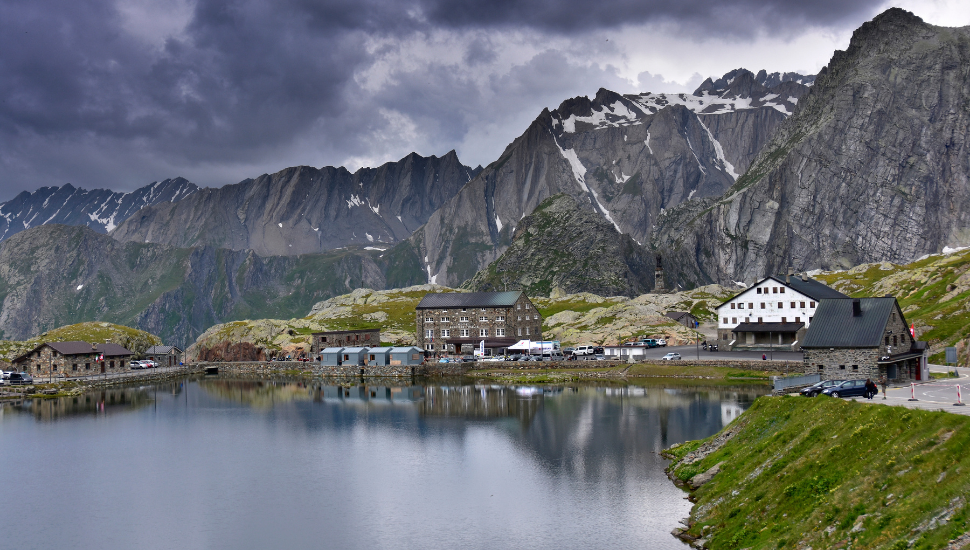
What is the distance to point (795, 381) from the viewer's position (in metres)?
66.6

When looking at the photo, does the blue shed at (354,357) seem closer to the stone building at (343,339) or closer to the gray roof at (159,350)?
the stone building at (343,339)

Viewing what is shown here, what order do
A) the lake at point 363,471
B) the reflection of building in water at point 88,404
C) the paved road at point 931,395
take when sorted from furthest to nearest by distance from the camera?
the reflection of building in water at point 88,404, the lake at point 363,471, the paved road at point 931,395

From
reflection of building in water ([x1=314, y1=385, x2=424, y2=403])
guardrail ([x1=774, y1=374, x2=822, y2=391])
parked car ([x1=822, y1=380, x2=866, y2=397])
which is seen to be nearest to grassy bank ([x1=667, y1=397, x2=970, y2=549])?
parked car ([x1=822, y1=380, x2=866, y2=397])

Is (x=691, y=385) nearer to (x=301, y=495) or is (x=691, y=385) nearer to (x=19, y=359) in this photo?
(x=301, y=495)

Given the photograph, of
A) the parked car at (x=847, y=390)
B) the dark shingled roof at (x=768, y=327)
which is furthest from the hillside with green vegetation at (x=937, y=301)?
the parked car at (x=847, y=390)

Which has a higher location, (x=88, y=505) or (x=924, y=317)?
(x=924, y=317)

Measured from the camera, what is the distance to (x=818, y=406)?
43062mm

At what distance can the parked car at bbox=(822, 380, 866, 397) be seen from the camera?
5447cm

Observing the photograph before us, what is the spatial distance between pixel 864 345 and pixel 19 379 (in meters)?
128

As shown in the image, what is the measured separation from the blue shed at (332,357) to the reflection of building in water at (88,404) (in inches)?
1311

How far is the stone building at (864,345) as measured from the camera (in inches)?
2741

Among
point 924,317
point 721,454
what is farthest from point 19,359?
point 924,317

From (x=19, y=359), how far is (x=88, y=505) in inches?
4154

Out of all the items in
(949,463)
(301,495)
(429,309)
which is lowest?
(301,495)
